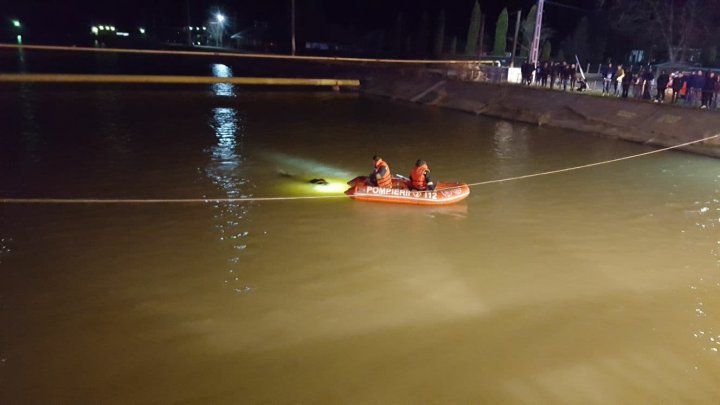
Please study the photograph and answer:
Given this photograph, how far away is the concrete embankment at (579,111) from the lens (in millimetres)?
22875

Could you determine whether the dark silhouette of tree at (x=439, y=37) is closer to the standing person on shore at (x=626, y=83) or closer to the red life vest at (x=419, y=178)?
the standing person on shore at (x=626, y=83)

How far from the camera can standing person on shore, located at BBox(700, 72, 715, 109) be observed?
23203 millimetres

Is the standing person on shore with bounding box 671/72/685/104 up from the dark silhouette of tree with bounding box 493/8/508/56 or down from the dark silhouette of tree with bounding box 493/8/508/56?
down

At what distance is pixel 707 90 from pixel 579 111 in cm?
560

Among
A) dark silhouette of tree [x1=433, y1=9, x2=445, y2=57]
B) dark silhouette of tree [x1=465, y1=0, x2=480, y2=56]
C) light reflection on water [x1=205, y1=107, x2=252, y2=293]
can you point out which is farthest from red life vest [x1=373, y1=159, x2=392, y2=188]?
dark silhouette of tree [x1=433, y1=9, x2=445, y2=57]

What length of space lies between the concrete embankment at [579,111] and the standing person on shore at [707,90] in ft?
2.70

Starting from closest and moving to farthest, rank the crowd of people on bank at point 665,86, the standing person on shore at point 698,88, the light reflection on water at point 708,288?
the light reflection on water at point 708,288
the crowd of people on bank at point 665,86
the standing person on shore at point 698,88

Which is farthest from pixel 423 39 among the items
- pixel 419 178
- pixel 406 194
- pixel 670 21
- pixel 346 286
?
pixel 346 286

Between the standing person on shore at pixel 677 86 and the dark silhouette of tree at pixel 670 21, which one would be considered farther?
the dark silhouette of tree at pixel 670 21

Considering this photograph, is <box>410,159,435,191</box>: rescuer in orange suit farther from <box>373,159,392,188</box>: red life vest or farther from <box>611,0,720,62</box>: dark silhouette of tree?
<box>611,0,720,62</box>: dark silhouette of tree

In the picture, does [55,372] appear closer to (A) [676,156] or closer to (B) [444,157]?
(B) [444,157]

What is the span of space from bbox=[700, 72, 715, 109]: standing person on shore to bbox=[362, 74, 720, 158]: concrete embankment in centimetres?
82

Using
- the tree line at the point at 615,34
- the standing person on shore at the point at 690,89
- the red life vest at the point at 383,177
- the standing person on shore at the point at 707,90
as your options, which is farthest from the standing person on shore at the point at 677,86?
the tree line at the point at 615,34

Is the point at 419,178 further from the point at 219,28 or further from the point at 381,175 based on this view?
the point at 219,28
